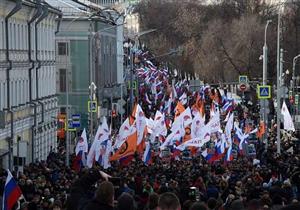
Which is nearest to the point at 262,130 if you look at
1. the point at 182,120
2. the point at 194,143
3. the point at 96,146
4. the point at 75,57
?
the point at 182,120

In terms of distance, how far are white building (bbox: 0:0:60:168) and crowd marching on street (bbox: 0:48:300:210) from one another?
2.00 metres

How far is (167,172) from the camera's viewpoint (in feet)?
82.6

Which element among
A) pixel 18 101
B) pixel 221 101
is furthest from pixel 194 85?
pixel 18 101

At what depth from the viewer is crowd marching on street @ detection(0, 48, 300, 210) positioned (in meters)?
11.4

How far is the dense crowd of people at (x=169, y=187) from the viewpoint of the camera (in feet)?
34.7

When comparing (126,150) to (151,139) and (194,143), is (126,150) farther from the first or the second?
(151,139)

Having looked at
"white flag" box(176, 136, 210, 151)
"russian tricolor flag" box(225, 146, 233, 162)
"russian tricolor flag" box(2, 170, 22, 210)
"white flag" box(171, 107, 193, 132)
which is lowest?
"russian tricolor flag" box(225, 146, 233, 162)

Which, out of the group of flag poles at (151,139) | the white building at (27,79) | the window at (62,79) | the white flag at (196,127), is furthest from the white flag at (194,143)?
the window at (62,79)

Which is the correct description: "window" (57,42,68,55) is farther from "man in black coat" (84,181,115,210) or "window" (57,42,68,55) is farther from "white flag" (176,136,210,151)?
"man in black coat" (84,181,115,210)

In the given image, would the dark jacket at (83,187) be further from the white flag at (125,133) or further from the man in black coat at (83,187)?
the white flag at (125,133)

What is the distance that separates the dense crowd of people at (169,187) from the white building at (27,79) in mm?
6239

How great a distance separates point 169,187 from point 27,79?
23.8 m

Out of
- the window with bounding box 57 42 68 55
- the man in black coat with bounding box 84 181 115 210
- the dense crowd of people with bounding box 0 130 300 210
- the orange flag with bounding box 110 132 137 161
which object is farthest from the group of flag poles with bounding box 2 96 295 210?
the window with bounding box 57 42 68 55

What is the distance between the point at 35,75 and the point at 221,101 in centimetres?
2266
